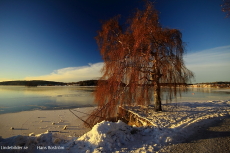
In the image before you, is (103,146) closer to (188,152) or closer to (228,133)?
(188,152)

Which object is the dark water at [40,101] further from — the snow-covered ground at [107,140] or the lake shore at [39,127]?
the snow-covered ground at [107,140]

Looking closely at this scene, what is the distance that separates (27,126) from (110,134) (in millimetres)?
6583

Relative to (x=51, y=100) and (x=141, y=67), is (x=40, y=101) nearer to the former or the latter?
(x=51, y=100)

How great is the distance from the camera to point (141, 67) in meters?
5.96

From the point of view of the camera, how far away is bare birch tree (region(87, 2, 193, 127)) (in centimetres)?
589

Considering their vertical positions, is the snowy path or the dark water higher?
the snowy path

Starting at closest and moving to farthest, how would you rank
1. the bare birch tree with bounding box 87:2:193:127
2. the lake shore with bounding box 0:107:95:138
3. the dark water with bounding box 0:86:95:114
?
the bare birch tree with bounding box 87:2:193:127, the lake shore with bounding box 0:107:95:138, the dark water with bounding box 0:86:95:114

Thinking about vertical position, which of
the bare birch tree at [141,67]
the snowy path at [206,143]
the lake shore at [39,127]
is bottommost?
the lake shore at [39,127]

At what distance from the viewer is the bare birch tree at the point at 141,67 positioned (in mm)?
5895

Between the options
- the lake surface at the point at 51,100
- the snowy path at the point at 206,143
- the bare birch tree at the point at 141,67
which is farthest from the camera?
the lake surface at the point at 51,100

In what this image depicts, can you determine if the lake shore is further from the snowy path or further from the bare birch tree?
the snowy path

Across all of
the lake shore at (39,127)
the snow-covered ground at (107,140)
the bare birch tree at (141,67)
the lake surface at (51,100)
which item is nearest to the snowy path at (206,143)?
the snow-covered ground at (107,140)

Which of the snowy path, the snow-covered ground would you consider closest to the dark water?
the snow-covered ground

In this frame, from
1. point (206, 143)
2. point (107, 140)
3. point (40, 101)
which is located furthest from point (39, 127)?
point (40, 101)
